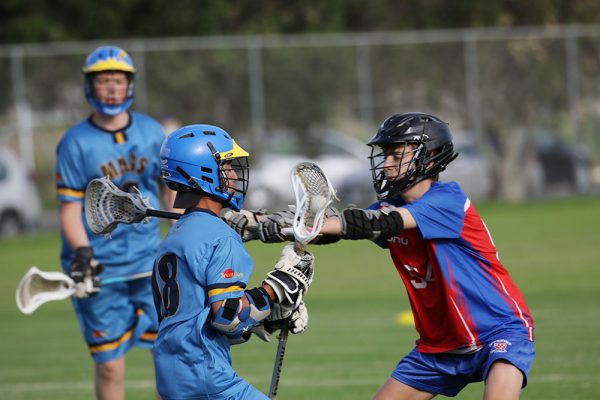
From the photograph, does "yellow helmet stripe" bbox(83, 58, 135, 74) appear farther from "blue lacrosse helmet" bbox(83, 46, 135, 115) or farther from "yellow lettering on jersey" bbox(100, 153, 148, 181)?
"yellow lettering on jersey" bbox(100, 153, 148, 181)

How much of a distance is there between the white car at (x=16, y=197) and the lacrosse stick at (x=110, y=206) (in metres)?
15.8

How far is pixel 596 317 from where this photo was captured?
461 inches

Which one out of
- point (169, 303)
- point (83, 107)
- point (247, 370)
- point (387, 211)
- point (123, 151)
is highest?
point (83, 107)

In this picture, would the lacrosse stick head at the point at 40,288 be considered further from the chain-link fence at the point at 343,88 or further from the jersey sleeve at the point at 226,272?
the chain-link fence at the point at 343,88

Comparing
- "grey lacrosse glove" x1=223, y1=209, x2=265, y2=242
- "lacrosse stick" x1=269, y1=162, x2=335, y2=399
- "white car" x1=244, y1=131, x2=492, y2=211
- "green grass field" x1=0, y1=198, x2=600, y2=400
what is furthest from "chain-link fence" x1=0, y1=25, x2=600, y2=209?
"lacrosse stick" x1=269, y1=162, x2=335, y2=399

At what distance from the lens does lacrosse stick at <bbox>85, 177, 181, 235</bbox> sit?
571 centimetres

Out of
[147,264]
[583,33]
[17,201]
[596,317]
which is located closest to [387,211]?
[147,264]

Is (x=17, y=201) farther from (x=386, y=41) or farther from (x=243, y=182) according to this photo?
(x=243, y=182)

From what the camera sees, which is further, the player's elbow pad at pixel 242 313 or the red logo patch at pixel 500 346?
the red logo patch at pixel 500 346

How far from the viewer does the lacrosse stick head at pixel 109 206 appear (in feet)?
18.8

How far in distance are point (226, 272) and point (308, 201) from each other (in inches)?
22.3

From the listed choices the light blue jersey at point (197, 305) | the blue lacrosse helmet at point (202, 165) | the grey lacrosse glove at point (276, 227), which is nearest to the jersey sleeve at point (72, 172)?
the blue lacrosse helmet at point (202, 165)

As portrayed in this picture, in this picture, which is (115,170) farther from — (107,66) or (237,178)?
(237,178)

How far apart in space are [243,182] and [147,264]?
2697mm
